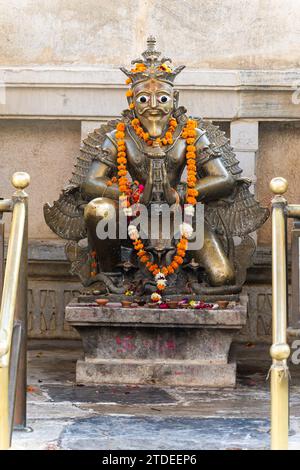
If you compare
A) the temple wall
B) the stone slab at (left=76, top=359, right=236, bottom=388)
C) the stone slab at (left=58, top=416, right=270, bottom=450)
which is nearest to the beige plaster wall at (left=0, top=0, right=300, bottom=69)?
the temple wall

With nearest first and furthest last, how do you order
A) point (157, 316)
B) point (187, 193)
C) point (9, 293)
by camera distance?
point (9, 293), point (157, 316), point (187, 193)

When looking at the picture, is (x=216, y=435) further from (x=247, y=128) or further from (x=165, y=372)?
(x=247, y=128)

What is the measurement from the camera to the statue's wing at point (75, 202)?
892cm

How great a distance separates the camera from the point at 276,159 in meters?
10.1

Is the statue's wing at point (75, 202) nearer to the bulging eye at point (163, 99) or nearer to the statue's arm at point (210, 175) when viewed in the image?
the bulging eye at point (163, 99)

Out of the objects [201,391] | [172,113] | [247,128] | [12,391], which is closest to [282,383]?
[12,391]

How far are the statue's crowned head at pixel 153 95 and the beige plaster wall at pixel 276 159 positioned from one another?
1.68 meters

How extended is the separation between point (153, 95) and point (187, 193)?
2.15 feet

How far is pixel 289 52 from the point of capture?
394 inches

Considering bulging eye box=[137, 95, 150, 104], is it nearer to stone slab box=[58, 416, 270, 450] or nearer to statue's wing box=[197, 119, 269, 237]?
statue's wing box=[197, 119, 269, 237]

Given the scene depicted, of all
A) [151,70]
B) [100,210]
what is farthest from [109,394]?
[151,70]

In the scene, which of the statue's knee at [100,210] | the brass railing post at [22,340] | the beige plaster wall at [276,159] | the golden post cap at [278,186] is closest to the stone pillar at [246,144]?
the beige plaster wall at [276,159]

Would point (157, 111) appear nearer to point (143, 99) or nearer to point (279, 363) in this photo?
point (143, 99)

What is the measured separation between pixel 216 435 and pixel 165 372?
129cm
